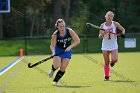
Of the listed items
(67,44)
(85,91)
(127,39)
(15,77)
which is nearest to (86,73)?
(15,77)

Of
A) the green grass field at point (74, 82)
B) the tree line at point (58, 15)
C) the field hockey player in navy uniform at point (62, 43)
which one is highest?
the tree line at point (58, 15)

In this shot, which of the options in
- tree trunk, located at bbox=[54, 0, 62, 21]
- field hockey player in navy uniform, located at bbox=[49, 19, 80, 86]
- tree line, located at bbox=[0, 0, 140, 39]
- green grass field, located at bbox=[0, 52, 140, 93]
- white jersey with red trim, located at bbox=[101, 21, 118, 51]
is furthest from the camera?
tree trunk, located at bbox=[54, 0, 62, 21]

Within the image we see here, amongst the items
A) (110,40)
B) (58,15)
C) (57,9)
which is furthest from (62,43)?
(57,9)

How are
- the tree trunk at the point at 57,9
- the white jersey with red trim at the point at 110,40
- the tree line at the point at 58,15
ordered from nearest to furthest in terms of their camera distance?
the white jersey with red trim at the point at 110,40 < the tree line at the point at 58,15 < the tree trunk at the point at 57,9

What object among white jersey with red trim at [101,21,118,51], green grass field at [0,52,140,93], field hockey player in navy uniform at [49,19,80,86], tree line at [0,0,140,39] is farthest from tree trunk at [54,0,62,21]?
field hockey player in navy uniform at [49,19,80,86]

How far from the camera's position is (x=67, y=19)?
36.9 meters

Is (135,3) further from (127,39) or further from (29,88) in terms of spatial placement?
(29,88)

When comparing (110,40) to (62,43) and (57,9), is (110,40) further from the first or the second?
(57,9)

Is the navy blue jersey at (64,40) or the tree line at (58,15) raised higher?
the tree line at (58,15)

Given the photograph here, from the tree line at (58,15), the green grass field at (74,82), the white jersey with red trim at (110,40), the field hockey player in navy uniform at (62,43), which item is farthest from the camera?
the tree line at (58,15)

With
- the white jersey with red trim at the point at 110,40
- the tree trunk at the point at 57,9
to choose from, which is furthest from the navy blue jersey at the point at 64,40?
the tree trunk at the point at 57,9

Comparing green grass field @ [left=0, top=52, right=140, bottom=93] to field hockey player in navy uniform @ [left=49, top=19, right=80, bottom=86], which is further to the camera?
field hockey player in navy uniform @ [left=49, top=19, right=80, bottom=86]

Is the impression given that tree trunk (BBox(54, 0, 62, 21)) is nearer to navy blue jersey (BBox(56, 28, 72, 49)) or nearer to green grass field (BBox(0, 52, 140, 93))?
green grass field (BBox(0, 52, 140, 93))

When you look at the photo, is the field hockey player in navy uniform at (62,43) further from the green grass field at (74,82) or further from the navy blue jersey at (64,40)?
the green grass field at (74,82)
